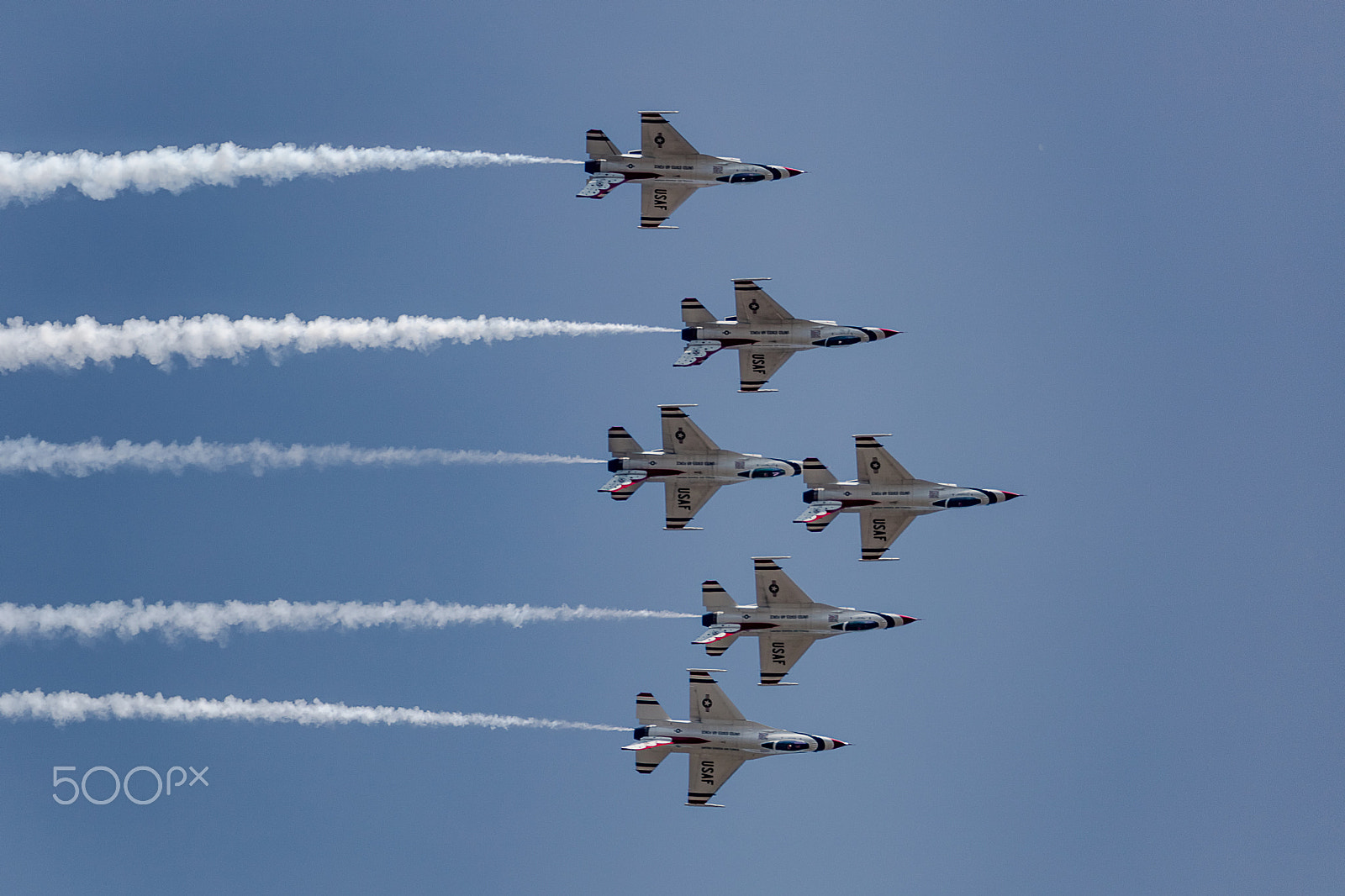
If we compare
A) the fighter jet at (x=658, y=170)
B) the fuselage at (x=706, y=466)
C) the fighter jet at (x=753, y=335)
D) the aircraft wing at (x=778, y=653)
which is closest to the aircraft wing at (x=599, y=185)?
the fighter jet at (x=658, y=170)

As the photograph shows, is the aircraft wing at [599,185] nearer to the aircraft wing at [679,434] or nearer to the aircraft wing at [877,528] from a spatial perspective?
the aircraft wing at [679,434]

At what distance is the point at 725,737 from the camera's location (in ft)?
324

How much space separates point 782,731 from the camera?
99.9 m

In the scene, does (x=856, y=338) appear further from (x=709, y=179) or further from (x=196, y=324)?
(x=196, y=324)

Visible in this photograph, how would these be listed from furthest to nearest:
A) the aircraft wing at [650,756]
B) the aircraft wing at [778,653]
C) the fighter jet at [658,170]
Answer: the aircraft wing at [778,653] → the fighter jet at [658,170] → the aircraft wing at [650,756]

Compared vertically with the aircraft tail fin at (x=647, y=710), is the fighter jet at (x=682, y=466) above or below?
above

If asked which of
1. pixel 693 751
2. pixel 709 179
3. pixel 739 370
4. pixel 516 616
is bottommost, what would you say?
pixel 693 751

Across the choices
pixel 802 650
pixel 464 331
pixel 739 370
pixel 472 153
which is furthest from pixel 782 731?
pixel 472 153

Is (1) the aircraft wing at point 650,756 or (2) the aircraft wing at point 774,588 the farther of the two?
(2) the aircraft wing at point 774,588

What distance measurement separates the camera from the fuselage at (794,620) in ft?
326

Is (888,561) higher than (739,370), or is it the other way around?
(739,370)

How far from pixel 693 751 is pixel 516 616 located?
10775 millimetres

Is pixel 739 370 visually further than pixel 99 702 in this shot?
Yes

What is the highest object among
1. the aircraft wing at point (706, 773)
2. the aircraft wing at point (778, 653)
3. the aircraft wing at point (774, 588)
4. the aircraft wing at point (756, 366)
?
the aircraft wing at point (756, 366)
